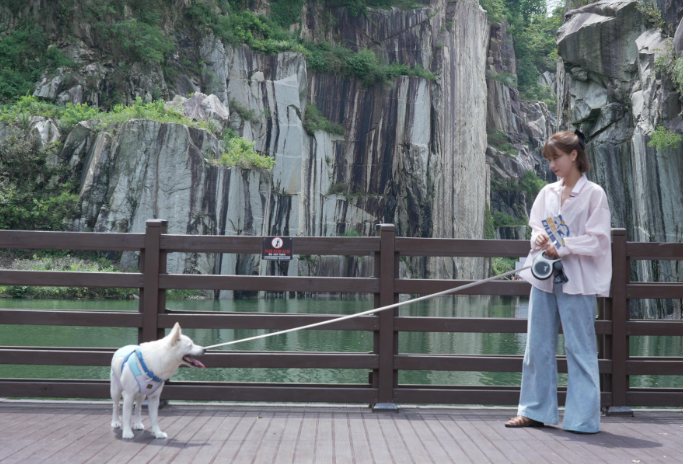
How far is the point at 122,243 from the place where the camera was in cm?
408

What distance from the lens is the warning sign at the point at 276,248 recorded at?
3975 millimetres

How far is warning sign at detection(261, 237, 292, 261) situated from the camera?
13.0 feet

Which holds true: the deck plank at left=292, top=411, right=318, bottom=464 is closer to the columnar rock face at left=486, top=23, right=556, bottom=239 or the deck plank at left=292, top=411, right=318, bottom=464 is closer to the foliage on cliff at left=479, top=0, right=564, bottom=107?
the columnar rock face at left=486, top=23, right=556, bottom=239

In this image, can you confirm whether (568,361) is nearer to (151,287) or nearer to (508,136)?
(151,287)

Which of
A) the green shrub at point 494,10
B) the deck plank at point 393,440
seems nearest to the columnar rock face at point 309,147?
the green shrub at point 494,10

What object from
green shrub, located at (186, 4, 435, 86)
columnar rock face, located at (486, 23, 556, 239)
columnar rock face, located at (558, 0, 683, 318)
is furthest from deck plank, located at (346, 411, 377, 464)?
columnar rock face, located at (486, 23, 556, 239)

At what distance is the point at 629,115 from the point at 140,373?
22.6 meters

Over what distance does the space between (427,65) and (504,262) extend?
15.9 m

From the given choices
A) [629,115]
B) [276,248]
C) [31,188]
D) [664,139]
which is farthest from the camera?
[31,188]

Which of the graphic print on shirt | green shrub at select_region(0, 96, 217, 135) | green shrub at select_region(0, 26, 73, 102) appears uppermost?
green shrub at select_region(0, 26, 73, 102)

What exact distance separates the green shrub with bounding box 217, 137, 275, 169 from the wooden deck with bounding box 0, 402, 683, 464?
2300 cm

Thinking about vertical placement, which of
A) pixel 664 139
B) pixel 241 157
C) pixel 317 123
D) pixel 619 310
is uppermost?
pixel 317 123

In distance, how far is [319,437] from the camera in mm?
3322

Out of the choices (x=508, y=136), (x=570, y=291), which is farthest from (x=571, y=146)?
(x=508, y=136)
